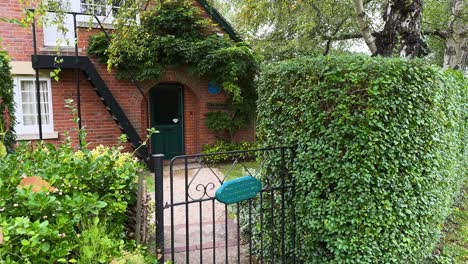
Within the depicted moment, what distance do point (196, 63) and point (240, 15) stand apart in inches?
66.0

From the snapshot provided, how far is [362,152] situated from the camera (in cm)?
260

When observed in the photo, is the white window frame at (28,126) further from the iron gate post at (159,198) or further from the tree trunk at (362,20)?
the tree trunk at (362,20)

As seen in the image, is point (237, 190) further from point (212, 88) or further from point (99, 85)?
point (212, 88)

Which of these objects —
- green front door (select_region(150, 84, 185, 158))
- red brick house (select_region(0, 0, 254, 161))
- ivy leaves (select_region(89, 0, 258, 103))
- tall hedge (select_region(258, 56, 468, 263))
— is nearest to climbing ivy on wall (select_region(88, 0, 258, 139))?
ivy leaves (select_region(89, 0, 258, 103))

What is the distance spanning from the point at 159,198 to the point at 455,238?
402cm

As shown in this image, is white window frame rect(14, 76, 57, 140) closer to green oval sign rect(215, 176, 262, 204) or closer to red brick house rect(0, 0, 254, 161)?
red brick house rect(0, 0, 254, 161)

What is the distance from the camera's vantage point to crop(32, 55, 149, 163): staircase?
707 cm

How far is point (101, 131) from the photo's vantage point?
8172 millimetres

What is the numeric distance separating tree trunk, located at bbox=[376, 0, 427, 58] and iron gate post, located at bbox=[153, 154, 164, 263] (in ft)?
12.5

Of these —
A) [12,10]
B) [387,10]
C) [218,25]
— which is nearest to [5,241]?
[387,10]

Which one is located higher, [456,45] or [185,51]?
[456,45]

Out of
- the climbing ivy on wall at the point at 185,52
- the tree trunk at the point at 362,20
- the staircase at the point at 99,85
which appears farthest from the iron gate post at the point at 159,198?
the climbing ivy on wall at the point at 185,52

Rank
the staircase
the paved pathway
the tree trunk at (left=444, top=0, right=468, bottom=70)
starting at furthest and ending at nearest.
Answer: the tree trunk at (left=444, top=0, right=468, bottom=70)
the staircase
the paved pathway

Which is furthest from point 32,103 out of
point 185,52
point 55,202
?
point 55,202
